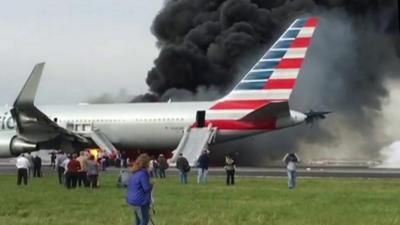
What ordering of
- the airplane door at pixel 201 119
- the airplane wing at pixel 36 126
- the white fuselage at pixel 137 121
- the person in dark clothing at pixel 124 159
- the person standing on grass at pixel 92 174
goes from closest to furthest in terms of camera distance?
the person standing on grass at pixel 92 174 < the airplane wing at pixel 36 126 < the airplane door at pixel 201 119 < the white fuselage at pixel 137 121 < the person in dark clothing at pixel 124 159

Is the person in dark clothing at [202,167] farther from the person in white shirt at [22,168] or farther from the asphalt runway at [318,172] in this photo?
the person in white shirt at [22,168]

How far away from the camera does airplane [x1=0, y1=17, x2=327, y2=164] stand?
49.3 meters

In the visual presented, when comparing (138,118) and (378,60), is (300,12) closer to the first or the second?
(378,60)

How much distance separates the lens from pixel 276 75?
5084 cm

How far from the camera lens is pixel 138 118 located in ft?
173

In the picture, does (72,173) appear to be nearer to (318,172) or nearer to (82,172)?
(82,172)

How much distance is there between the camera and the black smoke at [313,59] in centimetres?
5831

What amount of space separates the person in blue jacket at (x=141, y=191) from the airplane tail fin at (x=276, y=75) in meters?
35.0

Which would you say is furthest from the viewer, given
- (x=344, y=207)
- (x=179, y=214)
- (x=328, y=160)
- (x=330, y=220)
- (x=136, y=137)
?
(x=328, y=160)

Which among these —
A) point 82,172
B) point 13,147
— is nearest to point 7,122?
point 13,147

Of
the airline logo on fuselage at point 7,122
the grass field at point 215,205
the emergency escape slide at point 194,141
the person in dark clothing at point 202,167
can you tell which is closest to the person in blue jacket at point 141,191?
the grass field at point 215,205

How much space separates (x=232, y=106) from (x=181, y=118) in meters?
3.20

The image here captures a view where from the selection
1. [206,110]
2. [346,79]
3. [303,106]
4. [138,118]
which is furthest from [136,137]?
[346,79]

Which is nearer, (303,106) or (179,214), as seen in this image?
(179,214)
